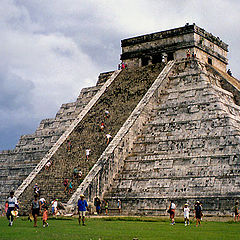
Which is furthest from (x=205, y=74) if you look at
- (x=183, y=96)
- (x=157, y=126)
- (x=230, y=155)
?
(x=230, y=155)

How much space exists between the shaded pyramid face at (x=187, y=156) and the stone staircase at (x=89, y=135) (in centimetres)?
215

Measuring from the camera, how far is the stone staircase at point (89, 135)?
86.1 feet

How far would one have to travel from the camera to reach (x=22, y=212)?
83.3 feet

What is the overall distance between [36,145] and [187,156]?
13.6 meters

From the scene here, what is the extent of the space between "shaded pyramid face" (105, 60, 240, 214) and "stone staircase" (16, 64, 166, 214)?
2.15 metres

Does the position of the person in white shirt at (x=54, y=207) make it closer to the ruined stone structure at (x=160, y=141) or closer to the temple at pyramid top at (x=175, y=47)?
the ruined stone structure at (x=160, y=141)

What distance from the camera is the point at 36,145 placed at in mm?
33375

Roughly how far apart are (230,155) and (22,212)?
38.9 feet

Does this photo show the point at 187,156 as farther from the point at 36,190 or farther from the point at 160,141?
the point at 36,190

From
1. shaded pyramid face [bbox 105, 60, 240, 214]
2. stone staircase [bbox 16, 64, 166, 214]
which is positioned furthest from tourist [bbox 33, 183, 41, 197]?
shaded pyramid face [bbox 105, 60, 240, 214]

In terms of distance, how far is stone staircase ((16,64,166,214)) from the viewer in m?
26.2

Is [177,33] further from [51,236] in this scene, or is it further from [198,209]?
[51,236]

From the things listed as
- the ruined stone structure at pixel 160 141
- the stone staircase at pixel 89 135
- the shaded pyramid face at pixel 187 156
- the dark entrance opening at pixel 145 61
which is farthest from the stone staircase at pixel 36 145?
the shaded pyramid face at pixel 187 156

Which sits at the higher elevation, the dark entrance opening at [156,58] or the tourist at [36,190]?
the dark entrance opening at [156,58]
